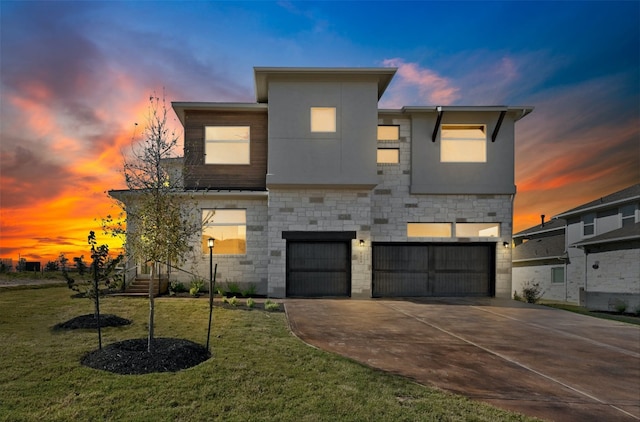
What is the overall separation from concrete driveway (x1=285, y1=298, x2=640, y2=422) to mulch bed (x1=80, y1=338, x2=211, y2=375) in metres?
2.34

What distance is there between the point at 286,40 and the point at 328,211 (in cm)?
734

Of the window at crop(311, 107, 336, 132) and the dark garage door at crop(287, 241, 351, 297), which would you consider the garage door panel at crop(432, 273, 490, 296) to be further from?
the window at crop(311, 107, 336, 132)

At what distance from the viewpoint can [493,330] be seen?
353 inches

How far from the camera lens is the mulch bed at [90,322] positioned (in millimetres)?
7652

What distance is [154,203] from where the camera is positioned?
6004 millimetres

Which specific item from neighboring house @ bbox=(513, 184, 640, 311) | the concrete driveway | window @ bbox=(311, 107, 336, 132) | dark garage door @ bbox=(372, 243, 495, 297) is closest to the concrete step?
the concrete driveway

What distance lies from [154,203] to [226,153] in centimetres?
980

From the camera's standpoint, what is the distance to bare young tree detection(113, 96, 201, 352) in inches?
234

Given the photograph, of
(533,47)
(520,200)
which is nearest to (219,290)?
(520,200)

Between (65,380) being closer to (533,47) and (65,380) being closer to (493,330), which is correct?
(493,330)

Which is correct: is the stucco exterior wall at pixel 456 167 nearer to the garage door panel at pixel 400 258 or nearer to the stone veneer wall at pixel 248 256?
the garage door panel at pixel 400 258

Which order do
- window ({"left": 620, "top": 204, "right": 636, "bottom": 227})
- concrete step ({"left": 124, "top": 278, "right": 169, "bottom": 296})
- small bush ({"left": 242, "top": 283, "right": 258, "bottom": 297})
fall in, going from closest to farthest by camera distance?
concrete step ({"left": 124, "top": 278, "right": 169, "bottom": 296}), small bush ({"left": 242, "top": 283, "right": 258, "bottom": 297}), window ({"left": 620, "top": 204, "right": 636, "bottom": 227})

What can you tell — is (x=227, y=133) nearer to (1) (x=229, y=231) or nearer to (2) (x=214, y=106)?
(2) (x=214, y=106)

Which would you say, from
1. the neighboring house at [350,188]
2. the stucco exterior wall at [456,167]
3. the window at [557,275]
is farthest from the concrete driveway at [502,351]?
the window at [557,275]
